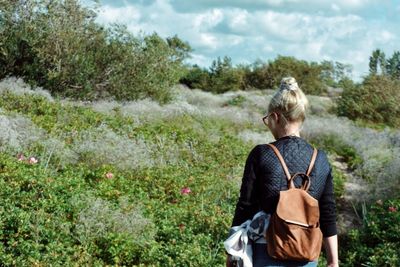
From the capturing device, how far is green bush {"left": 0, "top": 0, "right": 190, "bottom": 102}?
596 inches

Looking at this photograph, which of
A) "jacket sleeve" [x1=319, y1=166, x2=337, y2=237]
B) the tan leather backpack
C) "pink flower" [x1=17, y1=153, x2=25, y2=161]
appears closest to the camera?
the tan leather backpack

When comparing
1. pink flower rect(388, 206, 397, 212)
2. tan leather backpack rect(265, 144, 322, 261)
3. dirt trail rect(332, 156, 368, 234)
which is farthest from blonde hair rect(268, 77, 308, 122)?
dirt trail rect(332, 156, 368, 234)

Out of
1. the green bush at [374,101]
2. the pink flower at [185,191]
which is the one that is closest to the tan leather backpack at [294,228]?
the pink flower at [185,191]

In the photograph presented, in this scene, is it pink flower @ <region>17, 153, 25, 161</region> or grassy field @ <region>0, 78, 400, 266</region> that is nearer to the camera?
grassy field @ <region>0, 78, 400, 266</region>

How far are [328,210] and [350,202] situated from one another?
5470 mm

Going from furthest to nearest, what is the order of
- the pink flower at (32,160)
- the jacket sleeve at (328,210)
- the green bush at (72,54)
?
the green bush at (72,54) < the pink flower at (32,160) < the jacket sleeve at (328,210)

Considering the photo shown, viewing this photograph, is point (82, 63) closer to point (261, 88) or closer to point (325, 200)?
point (325, 200)

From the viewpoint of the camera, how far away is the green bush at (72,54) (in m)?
15.1

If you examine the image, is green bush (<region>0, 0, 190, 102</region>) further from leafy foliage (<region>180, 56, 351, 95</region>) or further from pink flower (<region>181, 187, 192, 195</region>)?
leafy foliage (<region>180, 56, 351, 95</region>)

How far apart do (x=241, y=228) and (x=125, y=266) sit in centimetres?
258

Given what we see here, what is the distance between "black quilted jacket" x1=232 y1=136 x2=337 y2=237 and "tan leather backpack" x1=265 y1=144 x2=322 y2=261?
0.28 feet

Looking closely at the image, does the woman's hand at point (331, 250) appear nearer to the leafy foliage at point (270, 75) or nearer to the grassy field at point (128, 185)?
the grassy field at point (128, 185)

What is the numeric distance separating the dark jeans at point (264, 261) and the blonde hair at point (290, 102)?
0.62 m

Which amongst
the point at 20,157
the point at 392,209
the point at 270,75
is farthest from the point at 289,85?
the point at 270,75
